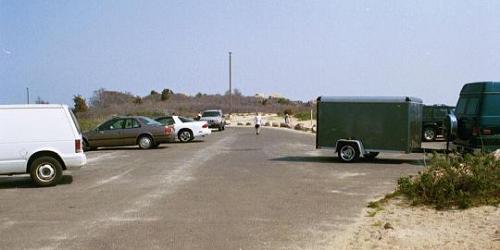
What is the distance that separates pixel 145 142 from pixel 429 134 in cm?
1397

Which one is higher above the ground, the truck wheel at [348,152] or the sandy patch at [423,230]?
the truck wheel at [348,152]

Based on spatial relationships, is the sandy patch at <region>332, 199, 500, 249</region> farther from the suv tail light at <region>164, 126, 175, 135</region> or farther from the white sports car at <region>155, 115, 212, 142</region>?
the white sports car at <region>155, 115, 212, 142</region>

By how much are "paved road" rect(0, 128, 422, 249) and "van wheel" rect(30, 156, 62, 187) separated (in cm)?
35

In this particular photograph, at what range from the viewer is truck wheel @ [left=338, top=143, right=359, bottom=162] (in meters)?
18.0

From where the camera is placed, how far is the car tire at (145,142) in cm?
2531

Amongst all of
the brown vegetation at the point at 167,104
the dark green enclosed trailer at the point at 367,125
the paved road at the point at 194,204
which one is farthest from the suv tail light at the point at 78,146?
the brown vegetation at the point at 167,104

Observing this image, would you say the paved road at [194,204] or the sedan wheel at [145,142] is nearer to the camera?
the paved road at [194,204]

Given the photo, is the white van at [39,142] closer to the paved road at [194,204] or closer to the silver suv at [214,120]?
the paved road at [194,204]

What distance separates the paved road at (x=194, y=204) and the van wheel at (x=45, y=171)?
1.16 ft

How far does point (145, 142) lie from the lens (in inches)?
999

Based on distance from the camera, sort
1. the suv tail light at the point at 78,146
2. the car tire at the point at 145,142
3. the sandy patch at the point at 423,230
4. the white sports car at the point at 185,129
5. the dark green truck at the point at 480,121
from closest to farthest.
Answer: the sandy patch at the point at 423,230 → the suv tail light at the point at 78,146 → the dark green truck at the point at 480,121 → the car tire at the point at 145,142 → the white sports car at the point at 185,129

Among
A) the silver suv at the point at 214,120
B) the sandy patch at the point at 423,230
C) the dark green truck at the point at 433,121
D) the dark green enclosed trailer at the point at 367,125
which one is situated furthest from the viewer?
the silver suv at the point at 214,120

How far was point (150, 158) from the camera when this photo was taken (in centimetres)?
2012

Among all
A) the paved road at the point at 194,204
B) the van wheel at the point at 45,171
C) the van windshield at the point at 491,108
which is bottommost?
the paved road at the point at 194,204
